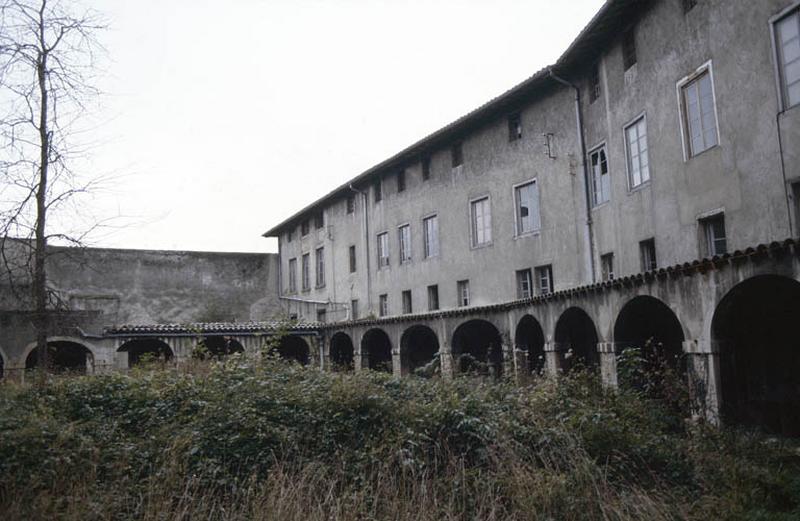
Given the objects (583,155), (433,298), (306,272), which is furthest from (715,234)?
(306,272)

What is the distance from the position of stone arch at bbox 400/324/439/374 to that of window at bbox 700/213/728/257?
Result: 417 inches

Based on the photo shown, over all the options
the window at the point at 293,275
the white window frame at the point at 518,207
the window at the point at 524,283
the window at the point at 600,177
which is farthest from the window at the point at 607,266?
the window at the point at 293,275

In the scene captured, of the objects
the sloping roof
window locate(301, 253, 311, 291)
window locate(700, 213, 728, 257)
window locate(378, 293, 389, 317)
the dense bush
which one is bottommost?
the dense bush

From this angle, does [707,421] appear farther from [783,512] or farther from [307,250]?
[307,250]

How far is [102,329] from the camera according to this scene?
82.6 ft

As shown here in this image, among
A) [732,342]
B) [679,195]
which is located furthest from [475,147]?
[732,342]

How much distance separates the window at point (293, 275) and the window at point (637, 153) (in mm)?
24015

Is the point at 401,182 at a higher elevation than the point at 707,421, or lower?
higher

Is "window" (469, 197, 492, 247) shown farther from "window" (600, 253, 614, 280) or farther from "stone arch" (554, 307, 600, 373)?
"stone arch" (554, 307, 600, 373)

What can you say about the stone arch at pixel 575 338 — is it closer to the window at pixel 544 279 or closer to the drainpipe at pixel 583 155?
the drainpipe at pixel 583 155

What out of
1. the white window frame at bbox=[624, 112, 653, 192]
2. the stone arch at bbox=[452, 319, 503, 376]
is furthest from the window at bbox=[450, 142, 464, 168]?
the white window frame at bbox=[624, 112, 653, 192]

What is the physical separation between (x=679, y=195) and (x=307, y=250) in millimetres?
24054

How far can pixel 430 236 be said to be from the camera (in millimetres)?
26672

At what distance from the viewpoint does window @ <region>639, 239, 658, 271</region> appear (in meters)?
16.3
